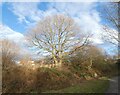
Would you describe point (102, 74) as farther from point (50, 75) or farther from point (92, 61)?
point (50, 75)

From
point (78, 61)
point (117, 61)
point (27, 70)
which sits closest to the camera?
point (27, 70)

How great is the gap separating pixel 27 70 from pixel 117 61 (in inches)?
1244

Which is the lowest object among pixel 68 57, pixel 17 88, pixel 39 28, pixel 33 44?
pixel 17 88

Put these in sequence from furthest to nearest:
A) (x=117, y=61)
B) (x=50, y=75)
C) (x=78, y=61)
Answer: (x=117, y=61) < (x=78, y=61) < (x=50, y=75)

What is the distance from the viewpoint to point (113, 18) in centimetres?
2506

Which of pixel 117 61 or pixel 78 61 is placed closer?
pixel 78 61

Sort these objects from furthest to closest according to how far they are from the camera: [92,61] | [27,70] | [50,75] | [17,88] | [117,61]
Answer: [117,61] < [92,61] < [50,75] < [27,70] < [17,88]

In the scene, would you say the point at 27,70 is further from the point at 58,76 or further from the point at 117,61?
the point at 117,61

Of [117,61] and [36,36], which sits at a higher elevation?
[36,36]

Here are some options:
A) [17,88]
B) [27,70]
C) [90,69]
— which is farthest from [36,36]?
[17,88]

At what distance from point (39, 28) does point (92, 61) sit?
1181 cm

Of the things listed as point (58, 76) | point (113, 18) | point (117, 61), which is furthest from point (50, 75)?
point (117, 61)

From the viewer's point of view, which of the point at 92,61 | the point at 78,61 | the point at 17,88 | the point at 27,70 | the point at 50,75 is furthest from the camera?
the point at 92,61

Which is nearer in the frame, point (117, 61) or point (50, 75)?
point (50, 75)
